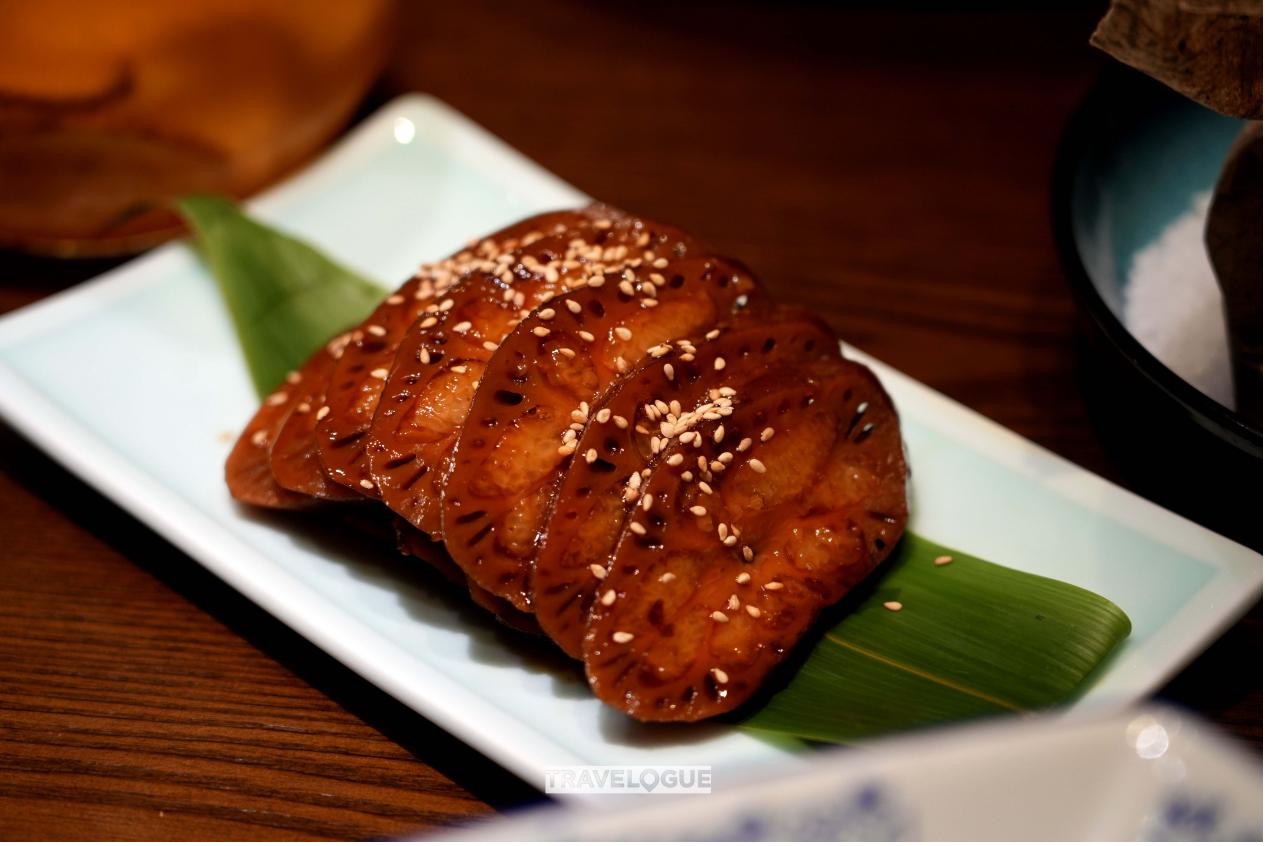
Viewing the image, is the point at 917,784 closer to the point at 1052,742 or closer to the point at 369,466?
the point at 1052,742

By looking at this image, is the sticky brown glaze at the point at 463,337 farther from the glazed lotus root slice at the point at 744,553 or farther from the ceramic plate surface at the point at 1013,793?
the ceramic plate surface at the point at 1013,793

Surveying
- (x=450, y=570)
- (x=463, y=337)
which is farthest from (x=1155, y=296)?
(x=450, y=570)

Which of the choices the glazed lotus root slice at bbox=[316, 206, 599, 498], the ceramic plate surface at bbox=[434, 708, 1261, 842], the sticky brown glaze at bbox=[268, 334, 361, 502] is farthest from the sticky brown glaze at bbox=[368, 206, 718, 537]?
the ceramic plate surface at bbox=[434, 708, 1261, 842]

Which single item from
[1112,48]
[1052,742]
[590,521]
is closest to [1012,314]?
[1112,48]

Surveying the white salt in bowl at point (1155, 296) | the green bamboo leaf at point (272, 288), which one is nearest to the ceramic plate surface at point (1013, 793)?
the white salt in bowl at point (1155, 296)

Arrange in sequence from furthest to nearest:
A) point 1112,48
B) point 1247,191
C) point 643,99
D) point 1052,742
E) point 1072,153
Answer: point 643,99 → point 1072,153 → point 1247,191 → point 1112,48 → point 1052,742
